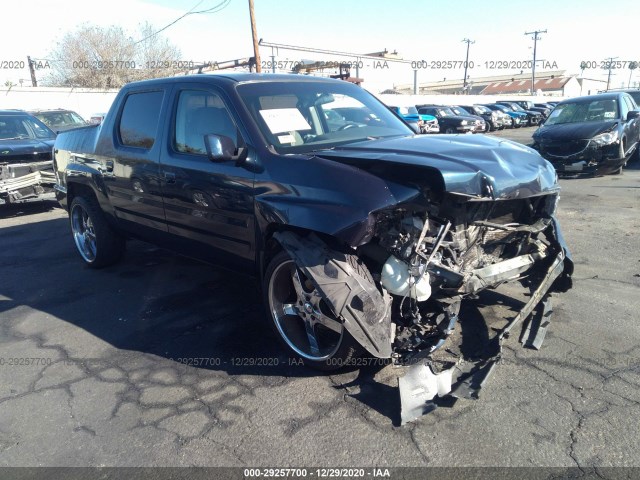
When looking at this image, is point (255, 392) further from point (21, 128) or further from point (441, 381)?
point (21, 128)

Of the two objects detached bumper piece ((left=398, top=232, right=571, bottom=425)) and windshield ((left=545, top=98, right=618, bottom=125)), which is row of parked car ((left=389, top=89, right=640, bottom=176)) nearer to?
windshield ((left=545, top=98, right=618, bottom=125))

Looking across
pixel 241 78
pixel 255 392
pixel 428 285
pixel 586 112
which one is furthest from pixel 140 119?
pixel 586 112

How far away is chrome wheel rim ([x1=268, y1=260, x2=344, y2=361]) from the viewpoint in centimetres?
327

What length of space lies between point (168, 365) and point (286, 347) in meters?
0.85

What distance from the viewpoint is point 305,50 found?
30.4 m

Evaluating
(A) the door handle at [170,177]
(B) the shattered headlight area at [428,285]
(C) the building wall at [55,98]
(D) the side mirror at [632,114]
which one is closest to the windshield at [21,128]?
(A) the door handle at [170,177]

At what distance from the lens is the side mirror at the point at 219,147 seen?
3426mm

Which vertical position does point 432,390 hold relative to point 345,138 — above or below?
below

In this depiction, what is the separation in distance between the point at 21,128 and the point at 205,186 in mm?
8071

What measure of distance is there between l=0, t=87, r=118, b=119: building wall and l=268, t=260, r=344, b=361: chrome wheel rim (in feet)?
75.5

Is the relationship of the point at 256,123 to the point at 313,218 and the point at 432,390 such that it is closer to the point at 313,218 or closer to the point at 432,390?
the point at 313,218

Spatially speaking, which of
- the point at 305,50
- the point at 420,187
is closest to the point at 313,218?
the point at 420,187

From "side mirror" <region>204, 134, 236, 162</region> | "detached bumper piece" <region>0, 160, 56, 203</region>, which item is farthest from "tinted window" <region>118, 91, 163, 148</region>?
"detached bumper piece" <region>0, 160, 56, 203</region>

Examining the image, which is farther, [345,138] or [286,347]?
[345,138]
